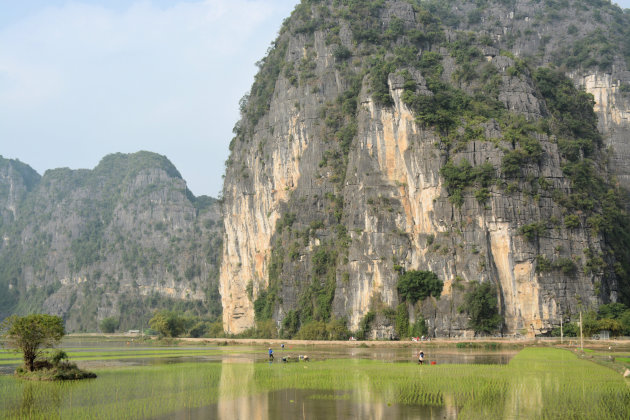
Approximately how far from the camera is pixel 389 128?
68.8m

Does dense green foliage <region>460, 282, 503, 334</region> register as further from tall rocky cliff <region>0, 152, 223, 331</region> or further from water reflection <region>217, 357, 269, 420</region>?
tall rocky cliff <region>0, 152, 223, 331</region>

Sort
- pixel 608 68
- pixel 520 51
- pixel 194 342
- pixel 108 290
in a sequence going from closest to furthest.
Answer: pixel 194 342 → pixel 608 68 → pixel 520 51 → pixel 108 290

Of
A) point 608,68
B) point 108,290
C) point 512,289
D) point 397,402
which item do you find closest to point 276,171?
point 512,289

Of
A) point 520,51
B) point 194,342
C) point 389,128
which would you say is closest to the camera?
point 389,128

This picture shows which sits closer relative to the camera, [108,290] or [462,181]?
[462,181]

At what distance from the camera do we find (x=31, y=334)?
100 feet

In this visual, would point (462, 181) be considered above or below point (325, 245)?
above

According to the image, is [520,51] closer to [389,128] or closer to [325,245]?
[389,128]

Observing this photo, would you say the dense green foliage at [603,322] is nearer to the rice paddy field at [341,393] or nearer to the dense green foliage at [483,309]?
the dense green foliage at [483,309]

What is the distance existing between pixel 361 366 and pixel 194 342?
161 feet

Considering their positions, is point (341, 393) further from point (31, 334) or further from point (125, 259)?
point (125, 259)

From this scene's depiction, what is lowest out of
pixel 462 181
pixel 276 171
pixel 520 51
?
pixel 462 181

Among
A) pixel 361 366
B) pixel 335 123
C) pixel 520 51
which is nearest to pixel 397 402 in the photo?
pixel 361 366

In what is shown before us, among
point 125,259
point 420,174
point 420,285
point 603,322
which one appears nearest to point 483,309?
point 420,285
